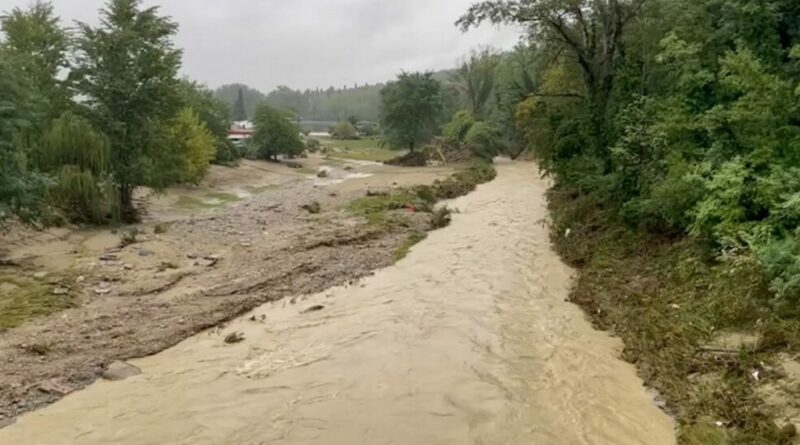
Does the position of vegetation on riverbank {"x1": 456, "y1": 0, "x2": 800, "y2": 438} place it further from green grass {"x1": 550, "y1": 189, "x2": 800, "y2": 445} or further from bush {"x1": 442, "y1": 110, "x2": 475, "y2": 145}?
bush {"x1": 442, "y1": 110, "x2": 475, "y2": 145}

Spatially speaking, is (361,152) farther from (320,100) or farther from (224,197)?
(320,100)

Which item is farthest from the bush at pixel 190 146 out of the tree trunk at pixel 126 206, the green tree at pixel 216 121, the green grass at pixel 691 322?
the green grass at pixel 691 322

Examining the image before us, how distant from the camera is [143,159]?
22.3m

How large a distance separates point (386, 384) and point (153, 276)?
26.9 ft

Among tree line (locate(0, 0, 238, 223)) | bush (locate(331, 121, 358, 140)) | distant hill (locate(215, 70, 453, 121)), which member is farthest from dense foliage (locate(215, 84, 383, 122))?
tree line (locate(0, 0, 238, 223))

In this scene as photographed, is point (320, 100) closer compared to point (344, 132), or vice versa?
point (344, 132)

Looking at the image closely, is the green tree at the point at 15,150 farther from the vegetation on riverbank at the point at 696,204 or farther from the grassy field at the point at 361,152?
the grassy field at the point at 361,152

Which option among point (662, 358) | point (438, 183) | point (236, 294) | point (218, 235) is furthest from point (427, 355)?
point (438, 183)

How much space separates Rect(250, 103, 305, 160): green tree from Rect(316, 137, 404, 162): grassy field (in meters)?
11.7

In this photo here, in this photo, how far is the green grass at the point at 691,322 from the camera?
691 cm

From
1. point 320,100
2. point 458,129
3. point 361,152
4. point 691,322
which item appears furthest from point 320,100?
point 691,322

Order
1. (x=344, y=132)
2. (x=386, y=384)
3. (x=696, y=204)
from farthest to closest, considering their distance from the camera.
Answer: (x=344, y=132), (x=696, y=204), (x=386, y=384)

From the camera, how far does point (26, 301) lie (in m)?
11.9

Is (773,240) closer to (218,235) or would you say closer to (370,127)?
(218,235)
